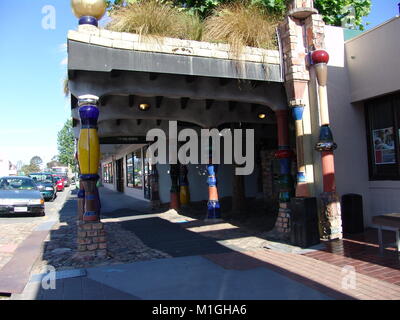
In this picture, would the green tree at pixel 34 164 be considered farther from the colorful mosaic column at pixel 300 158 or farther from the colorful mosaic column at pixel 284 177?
the colorful mosaic column at pixel 300 158

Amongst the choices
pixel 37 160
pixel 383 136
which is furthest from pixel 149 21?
pixel 37 160

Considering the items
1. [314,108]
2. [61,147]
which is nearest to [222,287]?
[314,108]

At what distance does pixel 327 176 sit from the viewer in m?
6.73

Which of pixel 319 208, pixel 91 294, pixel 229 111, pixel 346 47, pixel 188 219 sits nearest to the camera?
pixel 91 294

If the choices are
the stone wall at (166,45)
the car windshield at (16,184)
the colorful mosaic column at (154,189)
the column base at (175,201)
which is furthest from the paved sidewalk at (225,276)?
the car windshield at (16,184)

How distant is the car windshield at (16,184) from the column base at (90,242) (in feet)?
28.3

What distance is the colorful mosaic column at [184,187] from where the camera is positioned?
12.9m

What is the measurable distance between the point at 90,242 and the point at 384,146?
6.11 m

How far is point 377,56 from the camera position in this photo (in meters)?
7.29

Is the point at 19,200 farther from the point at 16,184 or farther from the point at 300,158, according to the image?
the point at 300,158

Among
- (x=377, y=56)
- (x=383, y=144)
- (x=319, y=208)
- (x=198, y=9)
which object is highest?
(x=198, y=9)

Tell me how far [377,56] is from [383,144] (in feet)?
5.93

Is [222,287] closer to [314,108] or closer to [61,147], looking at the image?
[314,108]

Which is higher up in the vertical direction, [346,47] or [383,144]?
[346,47]
